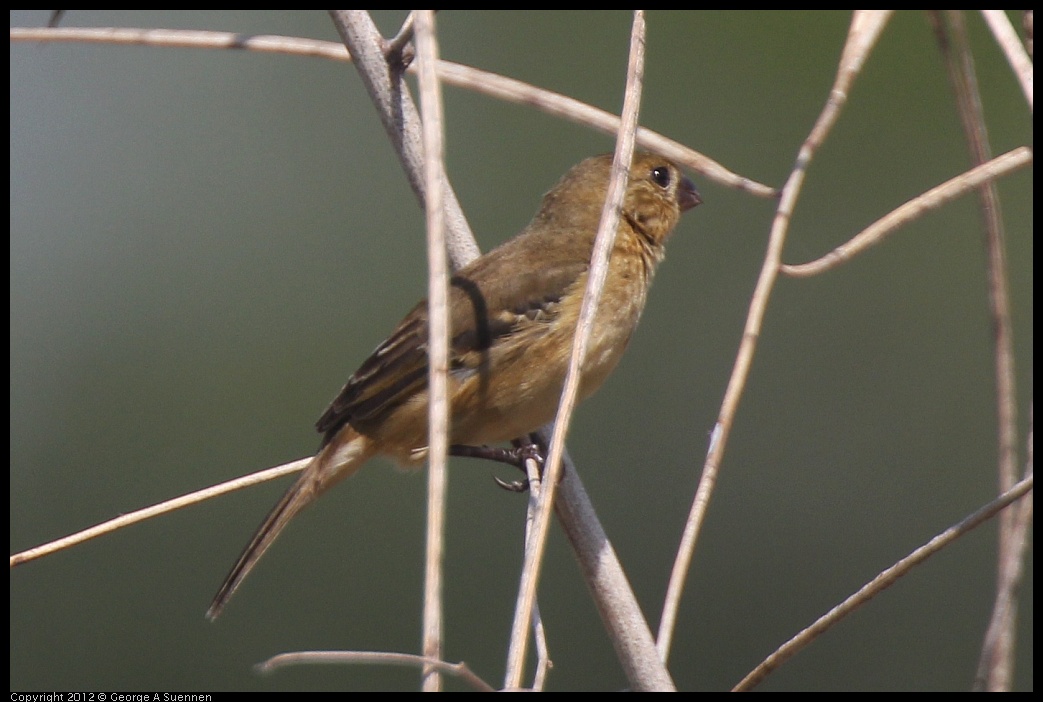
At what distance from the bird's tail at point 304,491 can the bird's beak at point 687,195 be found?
138cm

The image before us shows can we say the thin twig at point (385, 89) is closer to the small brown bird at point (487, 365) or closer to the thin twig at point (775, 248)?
the small brown bird at point (487, 365)

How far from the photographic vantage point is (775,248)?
1544mm

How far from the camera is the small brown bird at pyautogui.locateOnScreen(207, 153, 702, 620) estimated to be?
3.29m

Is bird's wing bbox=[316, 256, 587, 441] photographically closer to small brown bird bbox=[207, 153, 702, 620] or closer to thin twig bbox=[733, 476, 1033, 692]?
small brown bird bbox=[207, 153, 702, 620]

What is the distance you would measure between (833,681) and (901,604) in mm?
511

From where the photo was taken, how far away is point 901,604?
5648 mm

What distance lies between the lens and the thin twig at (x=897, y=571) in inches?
62.0

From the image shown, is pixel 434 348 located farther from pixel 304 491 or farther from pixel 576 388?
pixel 304 491

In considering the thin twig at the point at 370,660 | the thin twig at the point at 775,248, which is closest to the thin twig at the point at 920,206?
the thin twig at the point at 775,248

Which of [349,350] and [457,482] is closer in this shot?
[457,482]

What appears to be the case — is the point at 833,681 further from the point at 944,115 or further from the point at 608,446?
the point at 944,115

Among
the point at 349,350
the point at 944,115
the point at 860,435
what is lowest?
the point at 860,435

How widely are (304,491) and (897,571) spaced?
2.05m

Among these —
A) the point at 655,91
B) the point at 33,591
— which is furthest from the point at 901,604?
the point at 33,591
